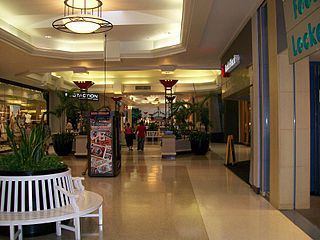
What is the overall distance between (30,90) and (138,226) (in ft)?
53.6

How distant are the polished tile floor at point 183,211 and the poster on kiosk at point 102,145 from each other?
12.1 inches

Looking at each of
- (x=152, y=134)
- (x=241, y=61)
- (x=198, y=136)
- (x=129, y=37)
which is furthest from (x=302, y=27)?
(x=152, y=134)

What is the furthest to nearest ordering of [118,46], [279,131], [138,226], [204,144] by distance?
[204,144] < [118,46] < [279,131] < [138,226]

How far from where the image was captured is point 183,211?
5.19 m

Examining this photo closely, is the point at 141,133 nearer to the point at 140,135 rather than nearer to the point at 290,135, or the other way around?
the point at 140,135

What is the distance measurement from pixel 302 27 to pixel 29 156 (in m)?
3.43

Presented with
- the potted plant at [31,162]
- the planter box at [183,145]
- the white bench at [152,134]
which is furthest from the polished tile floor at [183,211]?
the white bench at [152,134]

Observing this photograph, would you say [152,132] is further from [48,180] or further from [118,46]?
[48,180]

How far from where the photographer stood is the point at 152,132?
24250 millimetres

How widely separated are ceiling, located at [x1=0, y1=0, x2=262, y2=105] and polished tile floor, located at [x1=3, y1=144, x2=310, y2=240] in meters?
3.55

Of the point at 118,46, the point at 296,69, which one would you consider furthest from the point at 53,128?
the point at 296,69

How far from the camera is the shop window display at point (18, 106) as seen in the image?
50.9 ft

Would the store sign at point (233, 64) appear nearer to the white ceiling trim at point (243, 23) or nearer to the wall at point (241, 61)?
the wall at point (241, 61)

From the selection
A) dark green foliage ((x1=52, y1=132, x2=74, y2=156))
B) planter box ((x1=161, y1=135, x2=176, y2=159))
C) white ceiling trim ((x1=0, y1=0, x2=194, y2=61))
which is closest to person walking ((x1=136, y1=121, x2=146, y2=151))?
planter box ((x1=161, y1=135, x2=176, y2=159))
